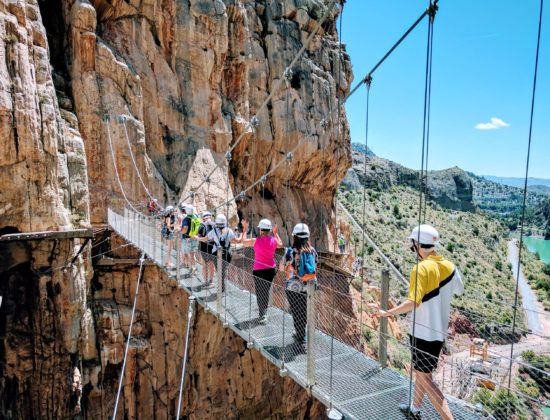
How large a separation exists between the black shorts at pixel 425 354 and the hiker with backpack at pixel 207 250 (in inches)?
119

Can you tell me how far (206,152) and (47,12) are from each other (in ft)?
15.6

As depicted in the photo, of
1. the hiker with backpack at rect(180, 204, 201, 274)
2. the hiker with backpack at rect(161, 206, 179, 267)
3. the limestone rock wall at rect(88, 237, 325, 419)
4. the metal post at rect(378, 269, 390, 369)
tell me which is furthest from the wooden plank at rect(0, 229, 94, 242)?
the metal post at rect(378, 269, 390, 369)

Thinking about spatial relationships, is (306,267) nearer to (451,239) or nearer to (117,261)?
(117,261)

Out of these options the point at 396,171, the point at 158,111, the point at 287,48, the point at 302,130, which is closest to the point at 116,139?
the point at 158,111

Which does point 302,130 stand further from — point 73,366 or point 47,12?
point 73,366

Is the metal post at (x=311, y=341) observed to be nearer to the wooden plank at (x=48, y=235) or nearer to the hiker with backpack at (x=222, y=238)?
the hiker with backpack at (x=222, y=238)

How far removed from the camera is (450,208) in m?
55.3

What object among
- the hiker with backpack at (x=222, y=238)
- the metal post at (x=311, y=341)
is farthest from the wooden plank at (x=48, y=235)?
the metal post at (x=311, y=341)

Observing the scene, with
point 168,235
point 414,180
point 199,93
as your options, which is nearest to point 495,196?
point 414,180

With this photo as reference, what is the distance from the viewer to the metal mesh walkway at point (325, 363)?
7.90ft

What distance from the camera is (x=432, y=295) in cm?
204

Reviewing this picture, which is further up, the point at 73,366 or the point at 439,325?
the point at 439,325

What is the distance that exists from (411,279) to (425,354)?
42cm

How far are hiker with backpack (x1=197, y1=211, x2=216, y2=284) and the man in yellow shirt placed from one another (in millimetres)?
3029
